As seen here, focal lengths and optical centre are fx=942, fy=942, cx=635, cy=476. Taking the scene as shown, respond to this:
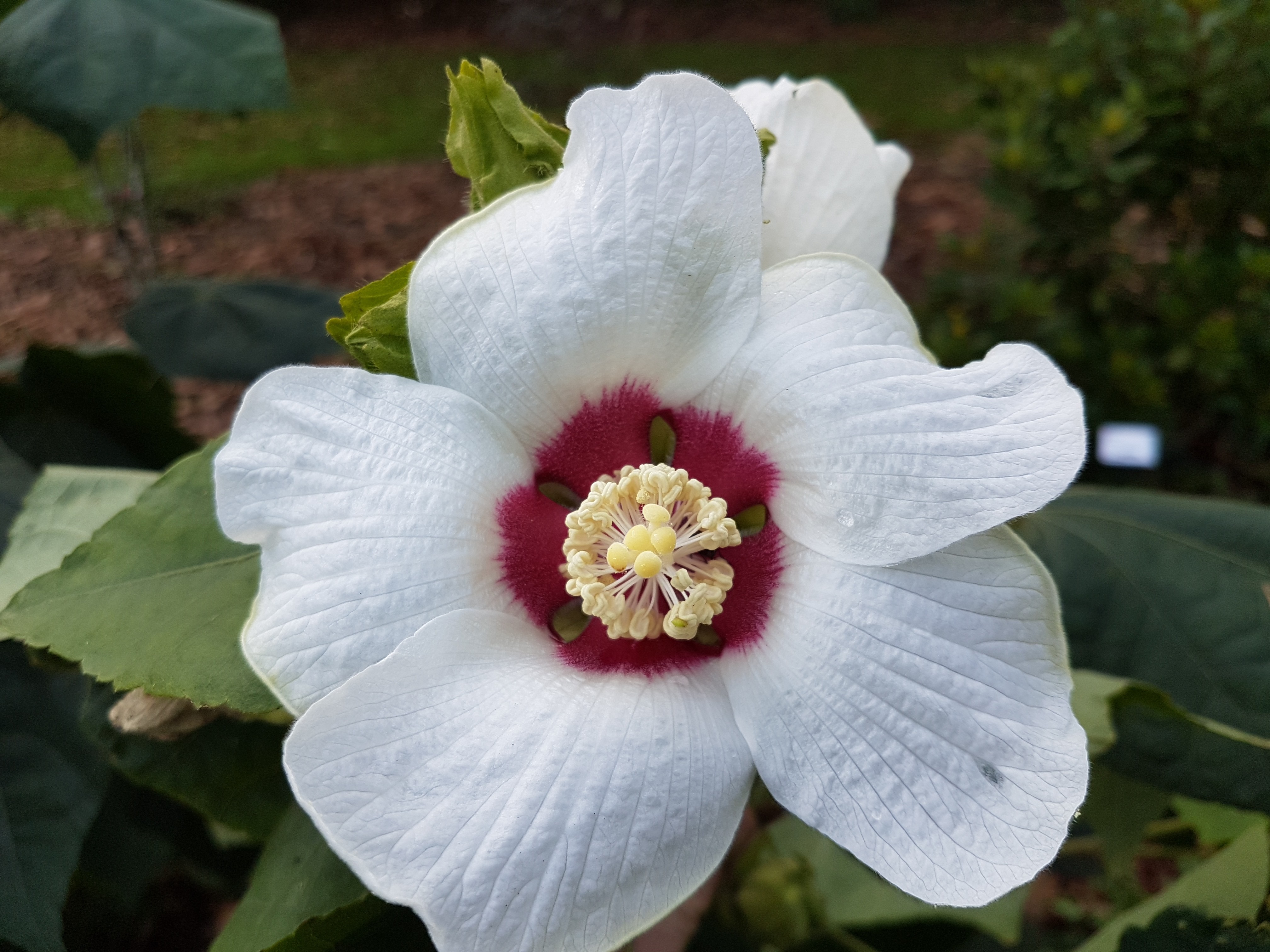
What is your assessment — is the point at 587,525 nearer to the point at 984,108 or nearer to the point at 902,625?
the point at 902,625

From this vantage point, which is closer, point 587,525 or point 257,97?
point 587,525

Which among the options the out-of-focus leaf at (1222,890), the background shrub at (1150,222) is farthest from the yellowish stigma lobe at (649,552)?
the background shrub at (1150,222)

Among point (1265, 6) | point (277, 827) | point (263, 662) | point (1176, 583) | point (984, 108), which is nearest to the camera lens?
point (263, 662)

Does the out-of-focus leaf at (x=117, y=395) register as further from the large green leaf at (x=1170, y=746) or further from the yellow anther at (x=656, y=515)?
the large green leaf at (x=1170, y=746)

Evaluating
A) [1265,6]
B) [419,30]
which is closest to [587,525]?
[1265,6]

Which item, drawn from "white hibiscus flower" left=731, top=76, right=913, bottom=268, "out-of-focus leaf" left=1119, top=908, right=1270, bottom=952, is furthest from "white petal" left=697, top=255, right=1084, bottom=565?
"out-of-focus leaf" left=1119, top=908, right=1270, bottom=952

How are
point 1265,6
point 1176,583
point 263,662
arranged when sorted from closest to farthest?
point 263,662, point 1176,583, point 1265,6
